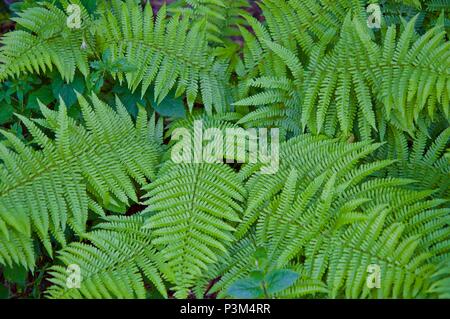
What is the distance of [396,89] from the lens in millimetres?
3213

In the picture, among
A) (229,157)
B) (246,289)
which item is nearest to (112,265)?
(246,289)

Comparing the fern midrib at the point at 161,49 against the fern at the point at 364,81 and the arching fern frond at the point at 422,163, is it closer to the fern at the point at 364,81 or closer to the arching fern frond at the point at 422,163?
the fern at the point at 364,81

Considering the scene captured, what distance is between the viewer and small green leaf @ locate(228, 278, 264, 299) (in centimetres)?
279

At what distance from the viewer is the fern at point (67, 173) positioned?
304 cm

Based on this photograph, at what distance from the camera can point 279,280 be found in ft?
9.23

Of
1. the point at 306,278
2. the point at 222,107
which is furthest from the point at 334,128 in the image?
the point at 306,278

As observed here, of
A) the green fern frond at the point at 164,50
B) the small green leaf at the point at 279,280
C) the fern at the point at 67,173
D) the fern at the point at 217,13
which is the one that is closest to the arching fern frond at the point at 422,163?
the small green leaf at the point at 279,280

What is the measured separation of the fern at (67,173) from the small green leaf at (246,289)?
2.80 ft

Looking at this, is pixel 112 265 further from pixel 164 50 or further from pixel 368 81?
pixel 368 81

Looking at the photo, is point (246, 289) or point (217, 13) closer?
point (246, 289)

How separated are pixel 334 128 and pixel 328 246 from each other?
848 mm

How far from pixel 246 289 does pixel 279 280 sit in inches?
7.4

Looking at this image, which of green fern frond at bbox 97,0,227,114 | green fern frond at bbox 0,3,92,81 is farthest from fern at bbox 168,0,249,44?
green fern frond at bbox 0,3,92,81

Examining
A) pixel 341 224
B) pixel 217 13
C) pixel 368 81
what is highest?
pixel 217 13
